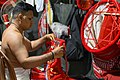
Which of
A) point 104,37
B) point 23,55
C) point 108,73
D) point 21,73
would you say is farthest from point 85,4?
point 23,55

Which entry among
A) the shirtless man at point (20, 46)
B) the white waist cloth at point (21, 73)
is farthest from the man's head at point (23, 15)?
the white waist cloth at point (21, 73)

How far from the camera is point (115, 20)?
8.24 feet

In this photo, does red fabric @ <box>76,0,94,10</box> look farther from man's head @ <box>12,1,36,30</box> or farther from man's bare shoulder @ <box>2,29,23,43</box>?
man's bare shoulder @ <box>2,29,23,43</box>

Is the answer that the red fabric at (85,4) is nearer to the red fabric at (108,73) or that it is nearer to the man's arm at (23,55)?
the red fabric at (108,73)

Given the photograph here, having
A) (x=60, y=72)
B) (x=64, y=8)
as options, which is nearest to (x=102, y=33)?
(x=60, y=72)

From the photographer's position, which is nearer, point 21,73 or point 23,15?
point 23,15

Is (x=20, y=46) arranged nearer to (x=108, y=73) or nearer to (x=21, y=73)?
(x=21, y=73)

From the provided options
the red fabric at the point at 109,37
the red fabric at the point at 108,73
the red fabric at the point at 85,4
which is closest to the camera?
the red fabric at the point at 109,37

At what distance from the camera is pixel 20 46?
219 centimetres

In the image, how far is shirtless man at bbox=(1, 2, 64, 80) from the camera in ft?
7.08

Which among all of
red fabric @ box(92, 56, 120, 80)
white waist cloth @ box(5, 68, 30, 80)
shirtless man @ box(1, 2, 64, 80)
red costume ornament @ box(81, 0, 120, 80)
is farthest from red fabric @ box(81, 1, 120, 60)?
white waist cloth @ box(5, 68, 30, 80)

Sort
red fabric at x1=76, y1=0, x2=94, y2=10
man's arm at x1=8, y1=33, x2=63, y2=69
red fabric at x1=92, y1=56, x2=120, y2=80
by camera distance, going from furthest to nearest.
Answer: red fabric at x1=76, y1=0, x2=94, y2=10 < red fabric at x1=92, y1=56, x2=120, y2=80 < man's arm at x1=8, y1=33, x2=63, y2=69

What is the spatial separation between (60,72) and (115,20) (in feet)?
3.03

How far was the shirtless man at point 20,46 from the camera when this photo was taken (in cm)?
216
